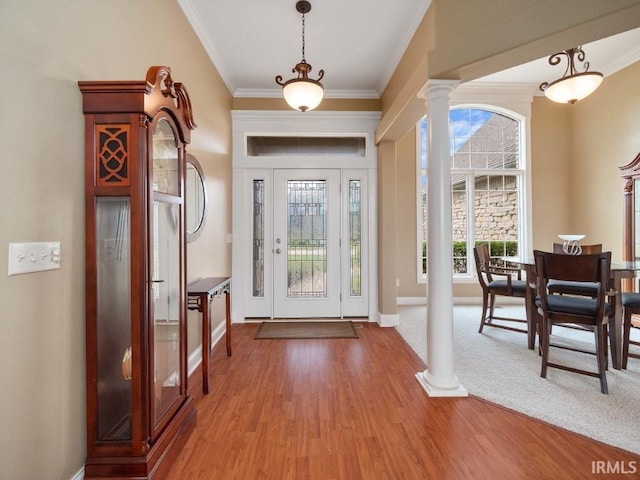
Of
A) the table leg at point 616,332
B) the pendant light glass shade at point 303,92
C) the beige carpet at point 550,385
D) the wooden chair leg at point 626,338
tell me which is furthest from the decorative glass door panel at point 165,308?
the wooden chair leg at point 626,338

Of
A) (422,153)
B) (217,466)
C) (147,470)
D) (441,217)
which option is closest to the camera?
(147,470)

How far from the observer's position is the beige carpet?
191 centimetres

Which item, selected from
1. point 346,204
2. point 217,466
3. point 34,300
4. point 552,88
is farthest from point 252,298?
point 552,88

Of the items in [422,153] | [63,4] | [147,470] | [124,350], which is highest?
[422,153]

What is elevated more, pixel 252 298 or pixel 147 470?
pixel 252 298

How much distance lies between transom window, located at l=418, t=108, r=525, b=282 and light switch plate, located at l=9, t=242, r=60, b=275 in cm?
477

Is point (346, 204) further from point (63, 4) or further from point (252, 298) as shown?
point (63, 4)

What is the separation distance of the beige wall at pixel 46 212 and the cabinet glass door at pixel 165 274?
309mm

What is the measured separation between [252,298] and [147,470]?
2.77 meters

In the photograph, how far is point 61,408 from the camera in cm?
130

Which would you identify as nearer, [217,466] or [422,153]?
[217,466]

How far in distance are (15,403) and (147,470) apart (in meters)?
0.66

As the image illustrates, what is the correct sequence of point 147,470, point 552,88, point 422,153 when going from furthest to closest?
point 422,153 < point 552,88 < point 147,470

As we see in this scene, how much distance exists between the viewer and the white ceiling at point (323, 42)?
261 centimetres
